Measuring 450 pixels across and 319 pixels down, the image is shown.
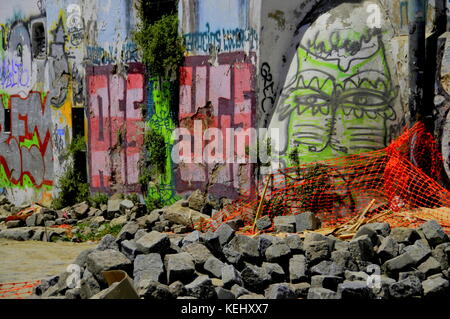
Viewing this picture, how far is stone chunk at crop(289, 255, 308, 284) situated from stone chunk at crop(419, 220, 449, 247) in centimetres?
157

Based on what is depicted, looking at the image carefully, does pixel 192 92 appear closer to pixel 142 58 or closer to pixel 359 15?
pixel 142 58

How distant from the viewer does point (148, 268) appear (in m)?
6.86

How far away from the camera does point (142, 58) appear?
43.5 ft

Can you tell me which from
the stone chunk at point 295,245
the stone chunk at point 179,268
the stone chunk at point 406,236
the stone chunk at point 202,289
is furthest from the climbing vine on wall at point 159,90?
the stone chunk at point 202,289

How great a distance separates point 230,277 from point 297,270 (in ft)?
2.66

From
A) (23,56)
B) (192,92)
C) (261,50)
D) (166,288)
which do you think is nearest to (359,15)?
(261,50)

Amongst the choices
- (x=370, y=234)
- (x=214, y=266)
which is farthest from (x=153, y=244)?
(x=370, y=234)

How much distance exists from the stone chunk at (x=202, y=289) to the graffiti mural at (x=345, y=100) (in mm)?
4679

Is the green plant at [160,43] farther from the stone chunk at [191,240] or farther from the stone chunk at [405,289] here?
the stone chunk at [405,289]

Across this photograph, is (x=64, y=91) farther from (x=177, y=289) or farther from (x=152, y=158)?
(x=177, y=289)

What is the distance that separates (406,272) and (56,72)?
1095cm

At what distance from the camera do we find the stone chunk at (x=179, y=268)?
678 centimetres

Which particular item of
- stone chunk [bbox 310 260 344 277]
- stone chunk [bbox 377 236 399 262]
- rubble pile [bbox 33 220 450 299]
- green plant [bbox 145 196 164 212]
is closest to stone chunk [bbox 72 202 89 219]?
green plant [bbox 145 196 164 212]
